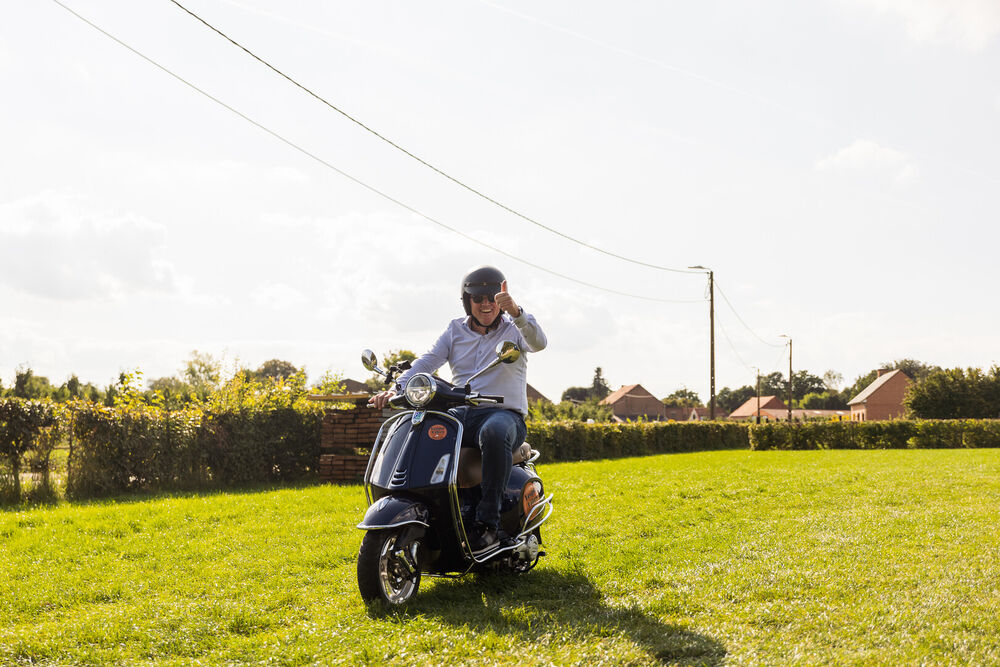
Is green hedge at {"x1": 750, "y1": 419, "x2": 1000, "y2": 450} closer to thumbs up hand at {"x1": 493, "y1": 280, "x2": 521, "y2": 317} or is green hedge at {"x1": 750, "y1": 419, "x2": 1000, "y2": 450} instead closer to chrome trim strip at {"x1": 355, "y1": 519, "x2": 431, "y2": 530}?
thumbs up hand at {"x1": 493, "y1": 280, "x2": 521, "y2": 317}

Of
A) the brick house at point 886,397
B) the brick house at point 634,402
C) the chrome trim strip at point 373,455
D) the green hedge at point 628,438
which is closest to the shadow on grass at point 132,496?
the chrome trim strip at point 373,455

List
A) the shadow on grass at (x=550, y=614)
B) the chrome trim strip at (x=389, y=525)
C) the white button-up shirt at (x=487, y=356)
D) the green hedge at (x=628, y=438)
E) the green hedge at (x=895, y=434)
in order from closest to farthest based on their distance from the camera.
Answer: the shadow on grass at (x=550, y=614) < the chrome trim strip at (x=389, y=525) < the white button-up shirt at (x=487, y=356) < the green hedge at (x=628, y=438) < the green hedge at (x=895, y=434)

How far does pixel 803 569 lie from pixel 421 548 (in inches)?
98.4

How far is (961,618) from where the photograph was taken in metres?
3.81

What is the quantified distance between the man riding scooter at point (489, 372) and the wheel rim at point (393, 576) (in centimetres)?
42

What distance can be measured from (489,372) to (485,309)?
0.43 metres

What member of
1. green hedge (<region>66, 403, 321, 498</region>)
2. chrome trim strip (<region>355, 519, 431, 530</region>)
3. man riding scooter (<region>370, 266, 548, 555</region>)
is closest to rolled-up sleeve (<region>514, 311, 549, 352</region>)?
man riding scooter (<region>370, 266, 548, 555</region>)

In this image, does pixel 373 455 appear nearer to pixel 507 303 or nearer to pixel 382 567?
pixel 382 567

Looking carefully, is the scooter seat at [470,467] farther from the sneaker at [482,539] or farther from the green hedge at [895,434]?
the green hedge at [895,434]

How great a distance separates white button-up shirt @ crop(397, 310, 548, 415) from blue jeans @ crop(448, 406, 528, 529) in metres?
0.19

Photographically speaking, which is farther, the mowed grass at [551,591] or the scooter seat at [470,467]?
Result: the scooter seat at [470,467]

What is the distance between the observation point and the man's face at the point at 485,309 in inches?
198

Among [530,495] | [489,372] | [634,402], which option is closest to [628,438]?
[530,495]

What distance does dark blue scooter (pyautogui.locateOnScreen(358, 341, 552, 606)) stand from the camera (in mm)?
4164
